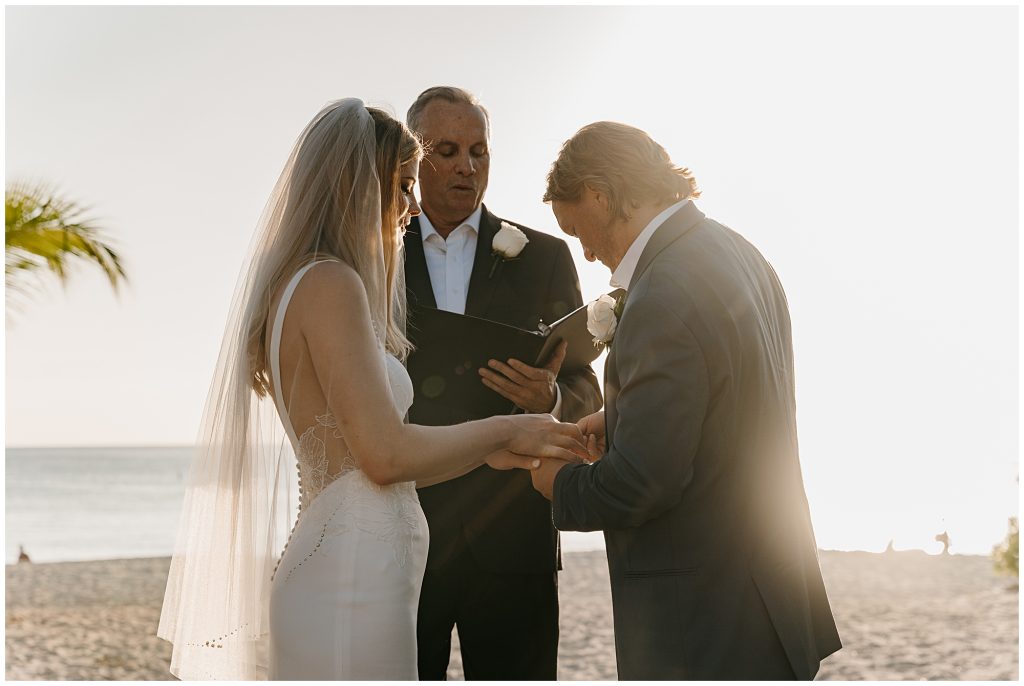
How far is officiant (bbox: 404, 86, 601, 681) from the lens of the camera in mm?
3924

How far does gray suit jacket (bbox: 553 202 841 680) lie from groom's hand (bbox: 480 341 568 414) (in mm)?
1124

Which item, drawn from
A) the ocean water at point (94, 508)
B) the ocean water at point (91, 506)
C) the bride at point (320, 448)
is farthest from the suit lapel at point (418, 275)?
the ocean water at point (91, 506)

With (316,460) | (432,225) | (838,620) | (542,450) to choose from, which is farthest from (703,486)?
(838,620)

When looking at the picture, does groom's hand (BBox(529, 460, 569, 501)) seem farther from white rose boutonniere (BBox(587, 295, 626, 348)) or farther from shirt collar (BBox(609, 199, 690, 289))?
shirt collar (BBox(609, 199, 690, 289))

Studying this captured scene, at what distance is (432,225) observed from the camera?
446 centimetres

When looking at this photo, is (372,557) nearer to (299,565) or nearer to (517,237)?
(299,565)

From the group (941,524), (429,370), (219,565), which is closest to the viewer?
(219,565)

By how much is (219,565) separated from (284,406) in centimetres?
63

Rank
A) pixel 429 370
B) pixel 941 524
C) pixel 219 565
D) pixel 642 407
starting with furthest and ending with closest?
1. pixel 941 524
2. pixel 429 370
3. pixel 219 565
4. pixel 642 407

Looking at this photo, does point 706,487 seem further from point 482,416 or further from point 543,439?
point 482,416

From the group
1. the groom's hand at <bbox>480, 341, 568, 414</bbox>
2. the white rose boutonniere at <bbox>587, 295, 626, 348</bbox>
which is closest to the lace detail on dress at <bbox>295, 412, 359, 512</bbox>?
the white rose boutonniere at <bbox>587, 295, 626, 348</bbox>

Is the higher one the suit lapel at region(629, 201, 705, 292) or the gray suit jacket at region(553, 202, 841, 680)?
the suit lapel at region(629, 201, 705, 292)

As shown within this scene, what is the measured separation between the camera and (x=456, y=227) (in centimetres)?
448

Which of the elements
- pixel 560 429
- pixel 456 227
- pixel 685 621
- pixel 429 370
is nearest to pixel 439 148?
pixel 456 227
